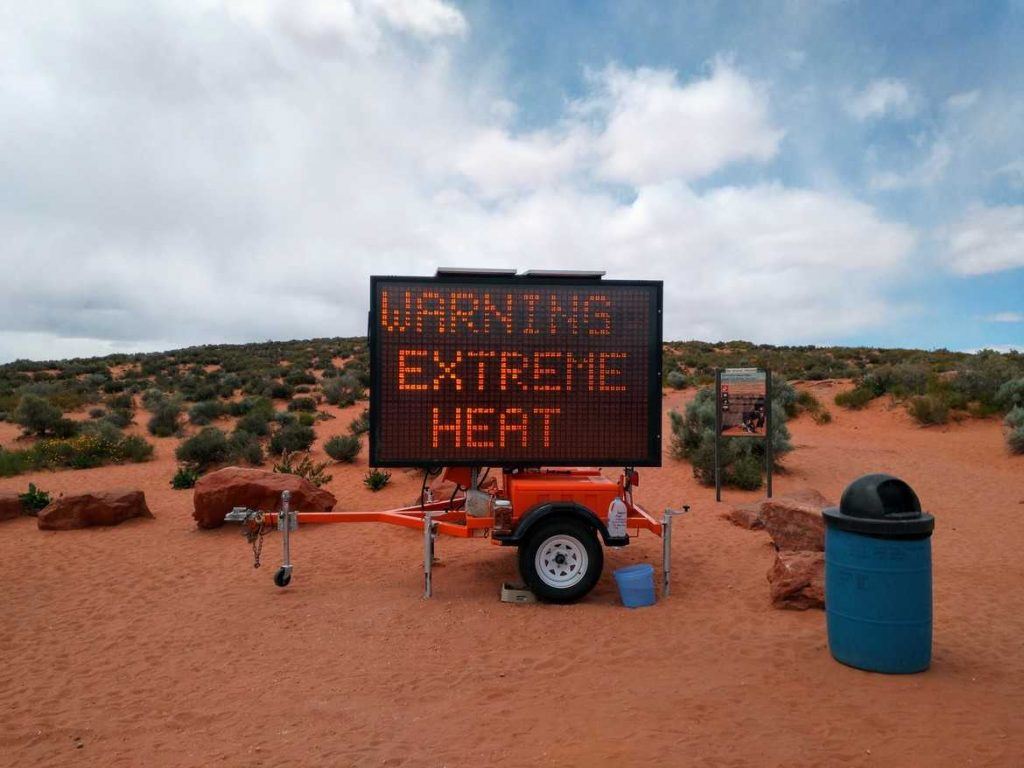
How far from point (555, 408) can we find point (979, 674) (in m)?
3.96

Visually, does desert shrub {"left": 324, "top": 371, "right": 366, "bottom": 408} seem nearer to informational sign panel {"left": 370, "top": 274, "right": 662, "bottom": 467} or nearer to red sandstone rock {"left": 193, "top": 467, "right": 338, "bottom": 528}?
red sandstone rock {"left": 193, "top": 467, "right": 338, "bottom": 528}

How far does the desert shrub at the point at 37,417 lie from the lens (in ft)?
68.5

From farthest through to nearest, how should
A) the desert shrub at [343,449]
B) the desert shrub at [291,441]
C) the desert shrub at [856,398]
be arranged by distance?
1. the desert shrub at [856,398]
2. the desert shrub at [291,441]
3. the desert shrub at [343,449]

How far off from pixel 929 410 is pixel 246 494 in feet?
63.9

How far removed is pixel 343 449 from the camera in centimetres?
1723

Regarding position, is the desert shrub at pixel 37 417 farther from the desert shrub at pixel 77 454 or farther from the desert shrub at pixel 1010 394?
the desert shrub at pixel 1010 394

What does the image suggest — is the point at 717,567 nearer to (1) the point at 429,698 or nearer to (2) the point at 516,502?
(2) the point at 516,502

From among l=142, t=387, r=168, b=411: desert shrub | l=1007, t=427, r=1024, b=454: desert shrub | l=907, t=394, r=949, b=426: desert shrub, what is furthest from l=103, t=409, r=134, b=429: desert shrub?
l=1007, t=427, r=1024, b=454: desert shrub

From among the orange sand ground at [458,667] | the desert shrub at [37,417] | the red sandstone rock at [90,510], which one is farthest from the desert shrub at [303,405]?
the orange sand ground at [458,667]

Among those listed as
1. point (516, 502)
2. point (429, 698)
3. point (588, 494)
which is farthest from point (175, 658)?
point (588, 494)

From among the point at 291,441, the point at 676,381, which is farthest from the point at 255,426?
the point at 676,381

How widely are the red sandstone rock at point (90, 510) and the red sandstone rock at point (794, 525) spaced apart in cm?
974

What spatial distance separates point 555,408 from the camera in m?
6.93

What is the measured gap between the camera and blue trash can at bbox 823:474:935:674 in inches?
197
